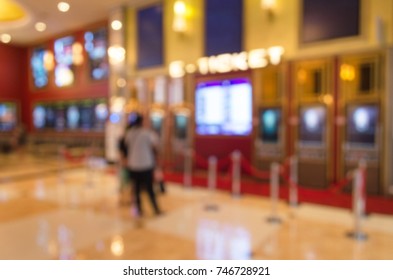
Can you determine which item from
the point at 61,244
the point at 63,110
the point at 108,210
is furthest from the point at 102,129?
the point at 61,244

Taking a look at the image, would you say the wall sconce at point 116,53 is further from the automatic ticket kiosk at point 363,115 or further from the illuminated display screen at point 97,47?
Answer: the automatic ticket kiosk at point 363,115

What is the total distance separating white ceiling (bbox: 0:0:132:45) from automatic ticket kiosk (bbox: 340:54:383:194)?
181 inches

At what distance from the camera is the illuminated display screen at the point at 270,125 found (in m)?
6.12

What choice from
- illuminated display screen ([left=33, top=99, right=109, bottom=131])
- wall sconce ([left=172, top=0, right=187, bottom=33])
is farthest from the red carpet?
illuminated display screen ([left=33, top=99, right=109, bottom=131])

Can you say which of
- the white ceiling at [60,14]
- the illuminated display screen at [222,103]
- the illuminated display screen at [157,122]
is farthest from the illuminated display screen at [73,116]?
the white ceiling at [60,14]

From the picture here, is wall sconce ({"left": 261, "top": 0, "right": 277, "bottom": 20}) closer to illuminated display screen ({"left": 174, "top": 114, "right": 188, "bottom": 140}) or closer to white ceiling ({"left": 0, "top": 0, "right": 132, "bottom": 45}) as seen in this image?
white ceiling ({"left": 0, "top": 0, "right": 132, "bottom": 45})

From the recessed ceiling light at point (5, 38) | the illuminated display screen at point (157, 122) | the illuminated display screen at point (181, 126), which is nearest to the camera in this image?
the recessed ceiling light at point (5, 38)

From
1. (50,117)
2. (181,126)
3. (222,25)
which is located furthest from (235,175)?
(50,117)

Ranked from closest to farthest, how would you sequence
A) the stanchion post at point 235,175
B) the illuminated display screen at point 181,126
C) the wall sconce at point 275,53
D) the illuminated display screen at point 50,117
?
the stanchion post at point 235,175
the wall sconce at point 275,53
the illuminated display screen at point 181,126
the illuminated display screen at point 50,117

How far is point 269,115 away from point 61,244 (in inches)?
174

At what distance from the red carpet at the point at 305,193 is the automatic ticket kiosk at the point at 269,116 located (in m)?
0.58

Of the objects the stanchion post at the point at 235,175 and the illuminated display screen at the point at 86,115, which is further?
the illuminated display screen at the point at 86,115

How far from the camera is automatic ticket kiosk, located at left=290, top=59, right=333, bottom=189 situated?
5594 mm
